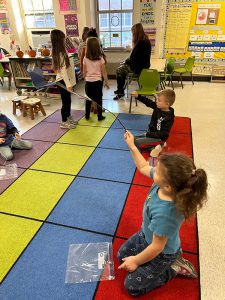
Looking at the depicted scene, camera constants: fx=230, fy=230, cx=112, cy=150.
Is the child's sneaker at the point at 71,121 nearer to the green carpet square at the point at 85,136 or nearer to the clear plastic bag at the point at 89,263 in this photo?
the green carpet square at the point at 85,136

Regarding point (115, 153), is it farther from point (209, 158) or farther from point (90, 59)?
point (90, 59)

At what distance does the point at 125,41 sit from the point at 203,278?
6236 mm

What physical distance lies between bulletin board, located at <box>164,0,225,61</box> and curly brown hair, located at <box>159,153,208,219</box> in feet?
18.9

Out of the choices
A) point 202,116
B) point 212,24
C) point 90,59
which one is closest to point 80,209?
point 90,59

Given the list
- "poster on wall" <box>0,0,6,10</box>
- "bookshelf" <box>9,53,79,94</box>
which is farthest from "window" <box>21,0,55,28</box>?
"bookshelf" <box>9,53,79,94</box>

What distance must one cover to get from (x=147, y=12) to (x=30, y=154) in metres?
4.87

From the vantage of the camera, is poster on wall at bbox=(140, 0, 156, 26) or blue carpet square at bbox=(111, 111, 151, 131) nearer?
blue carpet square at bbox=(111, 111, 151, 131)

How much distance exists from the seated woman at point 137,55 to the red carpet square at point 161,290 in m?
3.80

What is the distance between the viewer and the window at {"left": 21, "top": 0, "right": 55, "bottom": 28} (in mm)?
6281

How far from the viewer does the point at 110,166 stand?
8.55 ft

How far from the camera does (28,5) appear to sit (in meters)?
6.39

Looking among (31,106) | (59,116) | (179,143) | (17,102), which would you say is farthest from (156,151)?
(17,102)

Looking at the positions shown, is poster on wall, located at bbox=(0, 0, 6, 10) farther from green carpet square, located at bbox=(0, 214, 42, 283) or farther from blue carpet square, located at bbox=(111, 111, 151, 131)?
green carpet square, located at bbox=(0, 214, 42, 283)

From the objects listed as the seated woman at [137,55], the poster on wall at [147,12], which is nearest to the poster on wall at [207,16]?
the poster on wall at [147,12]
